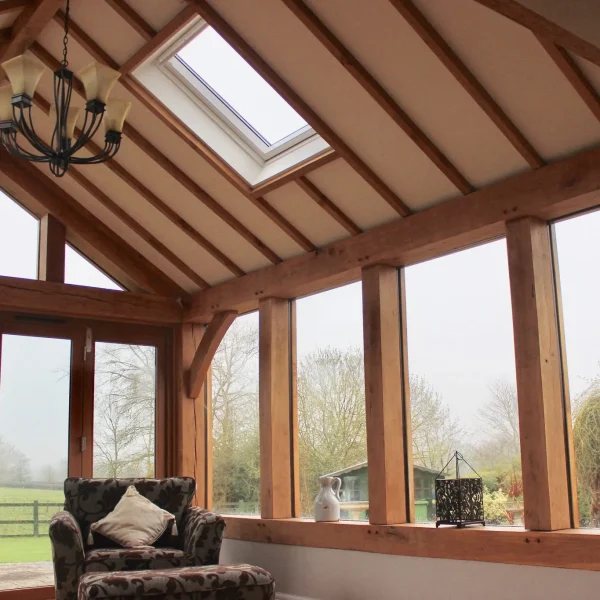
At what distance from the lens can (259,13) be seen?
13.9 ft

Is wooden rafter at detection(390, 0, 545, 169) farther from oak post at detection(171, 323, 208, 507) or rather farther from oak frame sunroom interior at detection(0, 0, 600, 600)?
oak post at detection(171, 323, 208, 507)

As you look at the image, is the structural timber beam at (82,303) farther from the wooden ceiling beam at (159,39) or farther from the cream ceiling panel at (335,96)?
the cream ceiling panel at (335,96)

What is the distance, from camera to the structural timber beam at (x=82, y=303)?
6055mm

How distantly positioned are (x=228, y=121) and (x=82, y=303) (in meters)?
2.07

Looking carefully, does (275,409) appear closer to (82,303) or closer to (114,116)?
(82,303)

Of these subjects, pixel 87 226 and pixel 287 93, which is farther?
pixel 87 226

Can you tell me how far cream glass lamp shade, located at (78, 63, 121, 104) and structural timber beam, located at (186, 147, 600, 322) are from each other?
2037 millimetres

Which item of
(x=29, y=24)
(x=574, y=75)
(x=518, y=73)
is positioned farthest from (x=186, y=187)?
(x=574, y=75)

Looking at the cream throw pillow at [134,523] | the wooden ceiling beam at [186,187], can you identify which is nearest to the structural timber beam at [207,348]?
the wooden ceiling beam at [186,187]

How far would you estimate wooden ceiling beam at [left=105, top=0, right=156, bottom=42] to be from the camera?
4.55 meters

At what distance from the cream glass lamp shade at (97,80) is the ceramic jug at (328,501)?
298 centimetres

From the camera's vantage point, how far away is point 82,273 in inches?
260

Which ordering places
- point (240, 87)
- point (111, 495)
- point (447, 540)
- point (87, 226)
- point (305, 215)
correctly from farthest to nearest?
1. point (87, 226)
2. point (305, 215)
3. point (111, 495)
4. point (240, 87)
5. point (447, 540)

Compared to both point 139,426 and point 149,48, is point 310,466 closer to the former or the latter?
point 139,426
